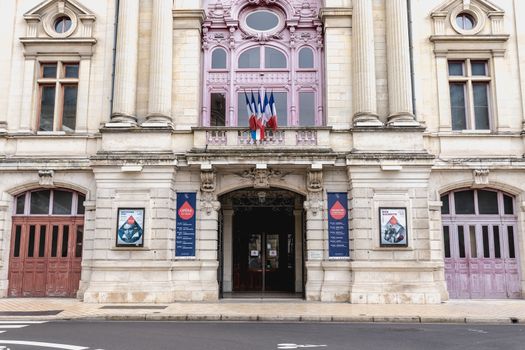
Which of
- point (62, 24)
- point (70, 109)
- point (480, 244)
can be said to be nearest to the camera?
point (480, 244)

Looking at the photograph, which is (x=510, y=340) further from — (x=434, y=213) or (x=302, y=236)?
(x=302, y=236)

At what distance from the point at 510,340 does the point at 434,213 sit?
8.60 metres

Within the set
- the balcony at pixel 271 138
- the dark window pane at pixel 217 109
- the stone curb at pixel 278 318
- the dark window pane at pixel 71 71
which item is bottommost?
the stone curb at pixel 278 318

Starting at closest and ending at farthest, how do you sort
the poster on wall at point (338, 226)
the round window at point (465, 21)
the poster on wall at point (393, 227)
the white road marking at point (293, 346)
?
the white road marking at point (293, 346)
the poster on wall at point (393, 227)
the poster on wall at point (338, 226)
the round window at point (465, 21)

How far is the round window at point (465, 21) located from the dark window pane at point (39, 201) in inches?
700

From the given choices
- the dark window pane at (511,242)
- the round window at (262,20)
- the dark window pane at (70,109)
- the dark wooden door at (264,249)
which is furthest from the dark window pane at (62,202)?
the dark window pane at (511,242)

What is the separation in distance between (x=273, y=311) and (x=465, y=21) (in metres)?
14.0

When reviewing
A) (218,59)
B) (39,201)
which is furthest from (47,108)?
(218,59)

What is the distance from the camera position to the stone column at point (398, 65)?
19719 millimetres

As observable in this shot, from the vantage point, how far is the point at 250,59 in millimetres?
21625

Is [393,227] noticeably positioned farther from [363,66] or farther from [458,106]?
[363,66]

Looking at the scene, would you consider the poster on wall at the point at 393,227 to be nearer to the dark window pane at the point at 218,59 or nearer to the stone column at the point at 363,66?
the stone column at the point at 363,66

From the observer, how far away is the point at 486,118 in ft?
69.2

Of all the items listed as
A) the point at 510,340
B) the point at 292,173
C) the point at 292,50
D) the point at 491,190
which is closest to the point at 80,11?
the point at 292,50
